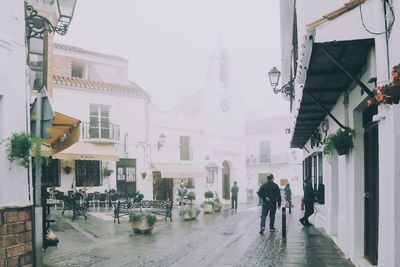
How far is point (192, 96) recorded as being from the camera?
107 ft

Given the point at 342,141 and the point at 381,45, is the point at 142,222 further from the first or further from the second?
the point at 381,45

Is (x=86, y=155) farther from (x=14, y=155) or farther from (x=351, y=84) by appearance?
(x=351, y=84)

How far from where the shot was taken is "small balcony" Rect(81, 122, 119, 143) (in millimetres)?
23688

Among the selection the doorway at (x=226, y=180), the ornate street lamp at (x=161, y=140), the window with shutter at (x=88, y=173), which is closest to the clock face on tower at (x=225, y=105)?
the doorway at (x=226, y=180)

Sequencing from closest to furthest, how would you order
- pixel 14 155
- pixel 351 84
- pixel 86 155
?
1. pixel 14 155
2. pixel 351 84
3. pixel 86 155

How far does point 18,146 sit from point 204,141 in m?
24.1

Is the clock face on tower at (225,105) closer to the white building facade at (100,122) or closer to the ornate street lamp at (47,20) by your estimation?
the white building facade at (100,122)

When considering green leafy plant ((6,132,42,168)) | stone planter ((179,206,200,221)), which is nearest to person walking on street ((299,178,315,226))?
stone planter ((179,206,200,221))

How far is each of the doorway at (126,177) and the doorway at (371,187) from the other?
19.3 meters

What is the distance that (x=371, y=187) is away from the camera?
6980 mm

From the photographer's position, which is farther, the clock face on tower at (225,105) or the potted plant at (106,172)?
the clock face on tower at (225,105)

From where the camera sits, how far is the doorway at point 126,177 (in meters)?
25.4

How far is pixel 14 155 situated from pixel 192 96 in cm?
2588

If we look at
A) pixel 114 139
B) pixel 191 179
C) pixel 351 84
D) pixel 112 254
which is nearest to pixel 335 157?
pixel 351 84
